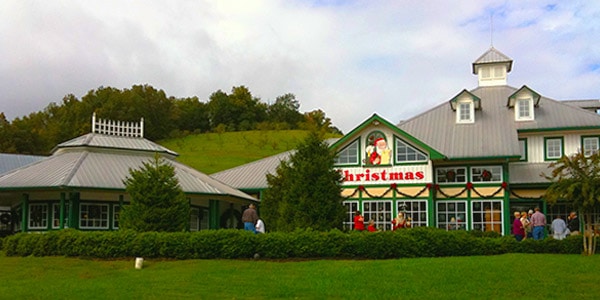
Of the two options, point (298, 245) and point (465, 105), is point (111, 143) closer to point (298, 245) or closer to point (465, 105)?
point (298, 245)

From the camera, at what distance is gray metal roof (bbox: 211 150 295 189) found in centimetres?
3984

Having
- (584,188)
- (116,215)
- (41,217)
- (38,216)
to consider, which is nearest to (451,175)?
(584,188)

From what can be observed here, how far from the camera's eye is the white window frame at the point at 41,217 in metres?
33.2

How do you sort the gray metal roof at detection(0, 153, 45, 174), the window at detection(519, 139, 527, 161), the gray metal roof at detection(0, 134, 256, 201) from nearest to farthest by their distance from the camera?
1. the gray metal roof at detection(0, 134, 256, 201)
2. the window at detection(519, 139, 527, 161)
3. the gray metal roof at detection(0, 153, 45, 174)

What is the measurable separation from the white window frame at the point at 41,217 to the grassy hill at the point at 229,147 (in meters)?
30.2

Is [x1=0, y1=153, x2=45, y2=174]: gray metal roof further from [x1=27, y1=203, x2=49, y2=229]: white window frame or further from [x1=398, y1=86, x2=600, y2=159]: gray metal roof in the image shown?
[x1=398, y1=86, x2=600, y2=159]: gray metal roof

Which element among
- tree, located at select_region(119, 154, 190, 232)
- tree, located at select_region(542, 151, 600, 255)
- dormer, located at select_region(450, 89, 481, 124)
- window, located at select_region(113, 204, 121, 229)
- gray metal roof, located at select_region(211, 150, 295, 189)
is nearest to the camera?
tree, located at select_region(542, 151, 600, 255)

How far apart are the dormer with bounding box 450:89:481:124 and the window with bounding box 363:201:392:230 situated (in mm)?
6809

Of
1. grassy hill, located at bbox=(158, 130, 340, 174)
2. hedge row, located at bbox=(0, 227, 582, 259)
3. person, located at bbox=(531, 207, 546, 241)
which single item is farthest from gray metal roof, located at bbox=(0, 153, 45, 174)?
person, located at bbox=(531, 207, 546, 241)

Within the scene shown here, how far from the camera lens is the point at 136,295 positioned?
53.0 feet

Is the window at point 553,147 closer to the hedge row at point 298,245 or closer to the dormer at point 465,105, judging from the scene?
the dormer at point 465,105

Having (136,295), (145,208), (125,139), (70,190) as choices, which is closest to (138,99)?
(125,139)

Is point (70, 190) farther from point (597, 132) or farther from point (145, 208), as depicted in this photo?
point (597, 132)

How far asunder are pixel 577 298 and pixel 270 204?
59.9 feet
